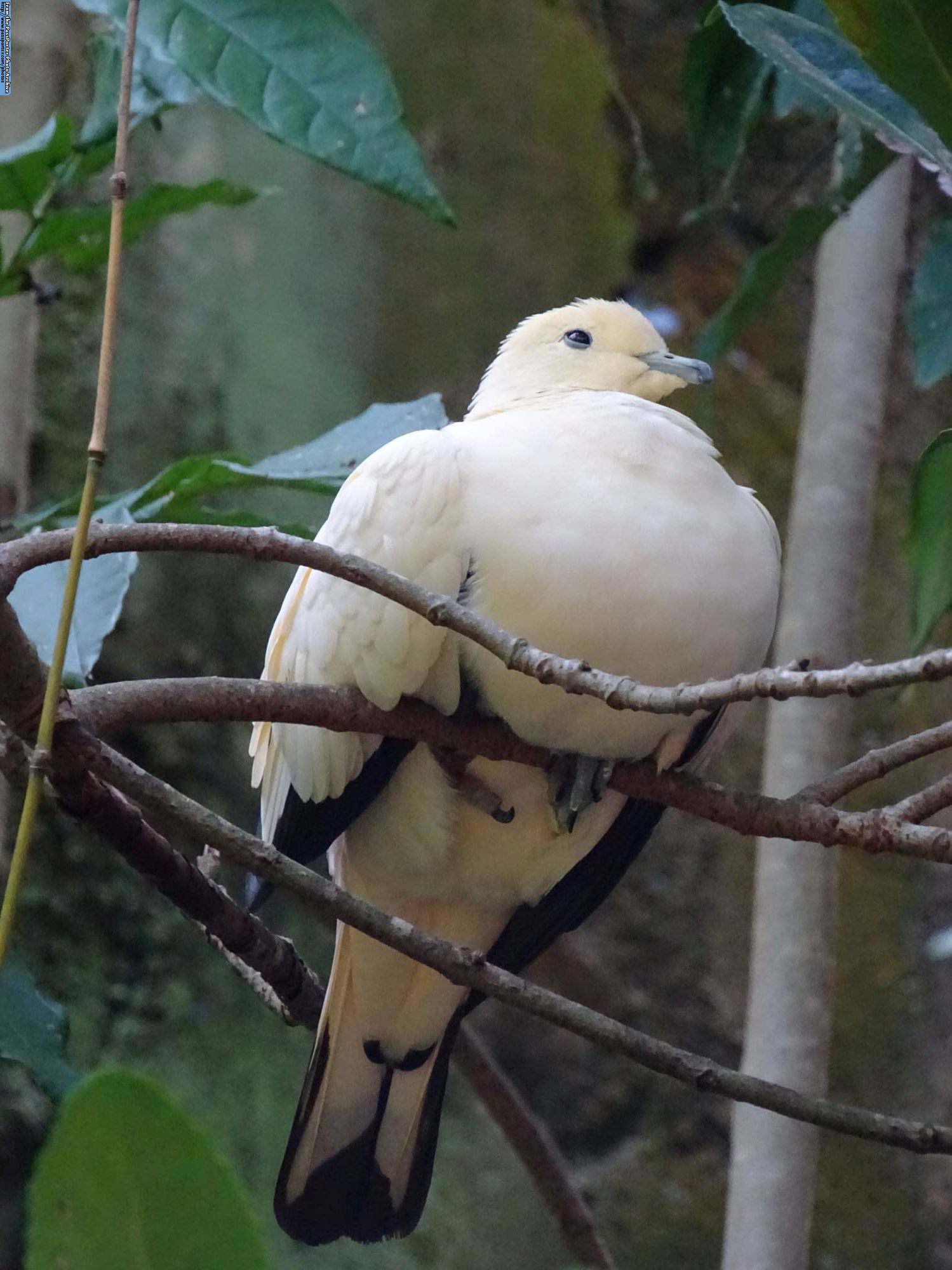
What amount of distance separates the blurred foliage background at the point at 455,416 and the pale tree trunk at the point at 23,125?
40.3 inches

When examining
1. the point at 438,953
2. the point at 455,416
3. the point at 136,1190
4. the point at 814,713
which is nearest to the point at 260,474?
the point at 438,953

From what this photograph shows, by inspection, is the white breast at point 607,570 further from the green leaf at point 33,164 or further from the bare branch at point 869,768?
the green leaf at point 33,164

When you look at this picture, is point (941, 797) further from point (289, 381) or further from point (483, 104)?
point (483, 104)

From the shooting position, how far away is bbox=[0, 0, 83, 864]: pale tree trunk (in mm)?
1657

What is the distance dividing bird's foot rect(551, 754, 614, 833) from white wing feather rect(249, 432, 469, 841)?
12 cm

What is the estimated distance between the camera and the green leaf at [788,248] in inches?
61.2

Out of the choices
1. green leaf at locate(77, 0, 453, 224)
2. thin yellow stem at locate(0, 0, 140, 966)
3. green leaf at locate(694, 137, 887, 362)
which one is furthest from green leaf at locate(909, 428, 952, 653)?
thin yellow stem at locate(0, 0, 140, 966)

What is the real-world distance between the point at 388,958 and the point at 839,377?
0.90 m

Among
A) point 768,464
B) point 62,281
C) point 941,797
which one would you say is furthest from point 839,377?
point 62,281

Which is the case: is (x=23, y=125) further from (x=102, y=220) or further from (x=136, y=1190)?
(x=136, y=1190)

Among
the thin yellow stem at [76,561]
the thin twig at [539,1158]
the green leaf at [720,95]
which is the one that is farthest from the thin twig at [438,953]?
the green leaf at [720,95]

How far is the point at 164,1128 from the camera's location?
49cm

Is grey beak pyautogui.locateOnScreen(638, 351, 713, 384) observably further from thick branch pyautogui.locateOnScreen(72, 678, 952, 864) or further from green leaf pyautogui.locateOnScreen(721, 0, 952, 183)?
thick branch pyautogui.locateOnScreen(72, 678, 952, 864)

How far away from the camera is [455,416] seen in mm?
3291
